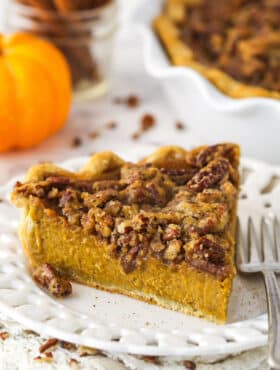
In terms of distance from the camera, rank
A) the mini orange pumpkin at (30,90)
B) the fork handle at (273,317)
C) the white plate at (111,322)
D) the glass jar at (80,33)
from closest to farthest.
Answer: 1. the fork handle at (273,317)
2. the white plate at (111,322)
3. the mini orange pumpkin at (30,90)
4. the glass jar at (80,33)

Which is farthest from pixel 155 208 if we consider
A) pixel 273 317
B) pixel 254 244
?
pixel 273 317

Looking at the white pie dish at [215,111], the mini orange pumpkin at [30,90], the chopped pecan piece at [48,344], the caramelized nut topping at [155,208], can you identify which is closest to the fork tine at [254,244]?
the caramelized nut topping at [155,208]

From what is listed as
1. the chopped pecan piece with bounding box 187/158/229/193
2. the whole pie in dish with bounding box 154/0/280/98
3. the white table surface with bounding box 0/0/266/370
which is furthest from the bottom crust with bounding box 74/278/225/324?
the whole pie in dish with bounding box 154/0/280/98

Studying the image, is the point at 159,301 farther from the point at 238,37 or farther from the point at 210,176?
the point at 238,37

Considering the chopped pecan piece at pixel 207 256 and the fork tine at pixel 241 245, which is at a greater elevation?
the chopped pecan piece at pixel 207 256

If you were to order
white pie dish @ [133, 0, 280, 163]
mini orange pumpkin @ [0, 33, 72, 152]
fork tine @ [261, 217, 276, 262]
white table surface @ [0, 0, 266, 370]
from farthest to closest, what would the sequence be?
white table surface @ [0, 0, 266, 370]
mini orange pumpkin @ [0, 33, 72, 152]
white pie dish @ [133, 0, 280, 163]
fork tine @ [261, 217, 276, 262]

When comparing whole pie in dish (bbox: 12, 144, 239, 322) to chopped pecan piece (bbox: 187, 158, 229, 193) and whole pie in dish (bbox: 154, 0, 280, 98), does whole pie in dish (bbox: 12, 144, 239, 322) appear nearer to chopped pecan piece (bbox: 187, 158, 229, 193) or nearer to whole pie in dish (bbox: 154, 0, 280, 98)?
chopped pecan piece (bbox: 187, 158, 229, 193)

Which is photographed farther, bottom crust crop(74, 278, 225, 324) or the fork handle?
bottom crust crop(74, 278, 225, 324)

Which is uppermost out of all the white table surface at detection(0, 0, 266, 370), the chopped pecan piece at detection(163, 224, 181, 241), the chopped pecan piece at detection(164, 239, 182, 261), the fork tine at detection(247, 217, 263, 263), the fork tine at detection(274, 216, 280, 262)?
the chopped pecan piece at detection(163, 224, 181, 241)

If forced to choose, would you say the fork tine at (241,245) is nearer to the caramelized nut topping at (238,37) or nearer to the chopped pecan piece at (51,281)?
the chopped pecan piece at (51,281)
